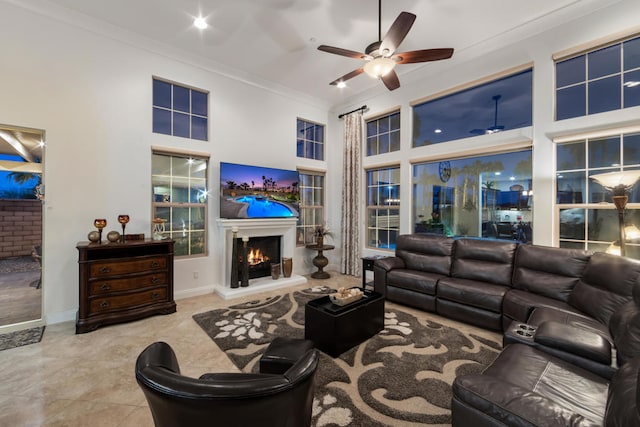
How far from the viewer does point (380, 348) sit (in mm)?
2693

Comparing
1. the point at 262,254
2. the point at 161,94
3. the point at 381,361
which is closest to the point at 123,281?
the point at 262,254

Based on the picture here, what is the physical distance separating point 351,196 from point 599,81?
152 inches

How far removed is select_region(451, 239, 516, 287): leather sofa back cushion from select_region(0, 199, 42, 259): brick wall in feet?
25.3

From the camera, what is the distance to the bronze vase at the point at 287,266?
203 inches

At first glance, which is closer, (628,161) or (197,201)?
(628,161)

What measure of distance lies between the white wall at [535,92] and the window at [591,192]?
0.45 feet

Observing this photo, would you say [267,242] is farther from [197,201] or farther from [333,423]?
[333,423]

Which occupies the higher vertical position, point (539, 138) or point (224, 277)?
point (539, 138)

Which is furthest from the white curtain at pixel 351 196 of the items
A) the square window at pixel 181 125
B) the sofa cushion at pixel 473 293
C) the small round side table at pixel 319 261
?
the square window at pixel 181 125

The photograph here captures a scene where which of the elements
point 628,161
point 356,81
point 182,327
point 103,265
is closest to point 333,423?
point 182,327

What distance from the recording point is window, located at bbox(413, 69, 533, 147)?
3777 millimetres

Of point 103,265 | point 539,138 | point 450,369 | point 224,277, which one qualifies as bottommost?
point 450,369

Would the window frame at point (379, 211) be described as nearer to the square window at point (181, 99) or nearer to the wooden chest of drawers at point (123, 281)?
the square window at point (181, 99)

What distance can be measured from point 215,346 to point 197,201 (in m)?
2.57
